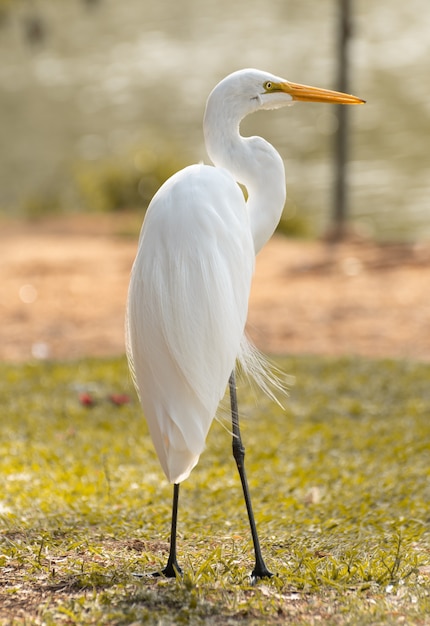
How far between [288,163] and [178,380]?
49.6ft

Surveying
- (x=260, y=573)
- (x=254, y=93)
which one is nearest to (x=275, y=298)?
(x=254, y=93)

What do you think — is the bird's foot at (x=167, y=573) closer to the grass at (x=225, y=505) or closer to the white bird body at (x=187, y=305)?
the grass at (x=225, y=505)

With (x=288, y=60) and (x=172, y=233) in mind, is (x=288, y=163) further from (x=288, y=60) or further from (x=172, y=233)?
(x=172, y=233)

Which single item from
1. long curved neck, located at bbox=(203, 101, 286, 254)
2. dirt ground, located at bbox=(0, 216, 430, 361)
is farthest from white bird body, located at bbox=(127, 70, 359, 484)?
dirt ground, located at bbox=(0, 216, 430, 361)

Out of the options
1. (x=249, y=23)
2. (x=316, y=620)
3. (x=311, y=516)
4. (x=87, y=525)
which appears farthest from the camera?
(x=249, y=23)

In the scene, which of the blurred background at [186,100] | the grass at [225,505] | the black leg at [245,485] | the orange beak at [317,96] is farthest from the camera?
the blurred background at [186,100]

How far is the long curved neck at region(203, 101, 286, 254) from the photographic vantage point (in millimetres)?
3229

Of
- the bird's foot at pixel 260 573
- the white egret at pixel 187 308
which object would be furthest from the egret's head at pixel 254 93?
the bird's foot at pixel 260 573

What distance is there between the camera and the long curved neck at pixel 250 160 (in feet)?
10.6

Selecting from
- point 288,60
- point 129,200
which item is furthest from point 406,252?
point 288,60

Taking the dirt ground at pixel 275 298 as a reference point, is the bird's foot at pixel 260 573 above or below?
above

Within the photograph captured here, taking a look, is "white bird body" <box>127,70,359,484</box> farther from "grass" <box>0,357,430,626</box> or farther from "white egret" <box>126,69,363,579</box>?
"grass" <box>0,357,430,626</box>

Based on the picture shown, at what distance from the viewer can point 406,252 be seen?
1049 centimetres

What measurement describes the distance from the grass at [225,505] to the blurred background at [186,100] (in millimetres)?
6792
